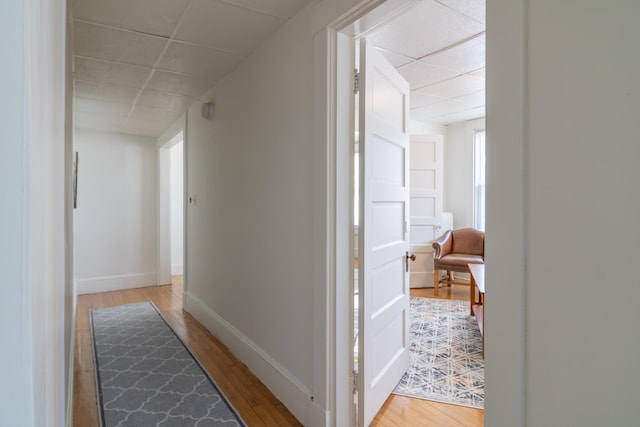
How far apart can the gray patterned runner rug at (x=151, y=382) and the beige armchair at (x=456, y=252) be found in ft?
11.1

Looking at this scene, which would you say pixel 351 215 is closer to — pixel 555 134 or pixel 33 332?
pixel 555 134

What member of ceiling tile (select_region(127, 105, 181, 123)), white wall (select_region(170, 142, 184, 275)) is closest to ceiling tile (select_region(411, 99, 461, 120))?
ceiling tile (select_region(127, 105, 181, 123))

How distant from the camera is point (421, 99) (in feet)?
13.6

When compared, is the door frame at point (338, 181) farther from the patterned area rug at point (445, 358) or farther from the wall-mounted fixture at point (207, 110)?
the wall-mounted fixture at point (207, 110)

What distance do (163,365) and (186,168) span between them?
2288mm

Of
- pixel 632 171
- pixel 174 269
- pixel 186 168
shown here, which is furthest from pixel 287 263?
pixel 174 269

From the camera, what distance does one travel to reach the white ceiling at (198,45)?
6.36 feet

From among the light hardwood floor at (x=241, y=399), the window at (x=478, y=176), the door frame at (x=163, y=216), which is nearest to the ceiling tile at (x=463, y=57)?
the window at (x=478, y=176)

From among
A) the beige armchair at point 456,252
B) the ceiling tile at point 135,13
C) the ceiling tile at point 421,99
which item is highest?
the ceiling tile at point 421,99

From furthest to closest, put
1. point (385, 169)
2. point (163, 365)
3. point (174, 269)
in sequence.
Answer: point (174, 269) → point (163, 365) → point (385, 169)


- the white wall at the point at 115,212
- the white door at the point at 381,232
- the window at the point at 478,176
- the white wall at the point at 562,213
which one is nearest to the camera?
the white wall at the point at 562,213

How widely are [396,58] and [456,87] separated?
3.93 feet

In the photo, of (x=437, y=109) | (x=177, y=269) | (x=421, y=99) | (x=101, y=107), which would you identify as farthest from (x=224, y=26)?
(x=177, y=269)

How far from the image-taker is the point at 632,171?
761 millimetres
